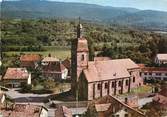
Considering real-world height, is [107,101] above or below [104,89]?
above

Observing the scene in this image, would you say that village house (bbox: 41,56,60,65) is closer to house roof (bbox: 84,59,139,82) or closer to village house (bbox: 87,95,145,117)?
house roof (bbox: 84,59,139,82)

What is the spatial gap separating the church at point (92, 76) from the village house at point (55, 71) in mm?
1594

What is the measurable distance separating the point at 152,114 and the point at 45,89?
490cm

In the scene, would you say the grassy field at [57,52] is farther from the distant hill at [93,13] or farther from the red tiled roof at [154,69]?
the red tiled roof at [154,69]

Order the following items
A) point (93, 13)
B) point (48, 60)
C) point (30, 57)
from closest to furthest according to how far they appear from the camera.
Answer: point (93, 13)
point (30, 57)
point (48, 60)

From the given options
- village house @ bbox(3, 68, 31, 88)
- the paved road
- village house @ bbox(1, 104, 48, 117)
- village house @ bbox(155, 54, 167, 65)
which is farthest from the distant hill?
village house @ bbox(1, 104, 48, 117)

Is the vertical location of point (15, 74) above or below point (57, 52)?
above

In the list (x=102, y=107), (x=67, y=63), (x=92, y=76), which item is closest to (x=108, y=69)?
(x=92, y=76)

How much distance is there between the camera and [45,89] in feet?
33.3

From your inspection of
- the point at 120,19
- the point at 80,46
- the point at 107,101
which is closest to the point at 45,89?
the point at 80,46

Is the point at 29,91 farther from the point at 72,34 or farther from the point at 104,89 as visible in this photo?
the point at 72,34

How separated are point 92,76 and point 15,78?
6.17 ft

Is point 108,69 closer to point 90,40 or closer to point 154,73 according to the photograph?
point 154,73

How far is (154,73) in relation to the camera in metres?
10.8
